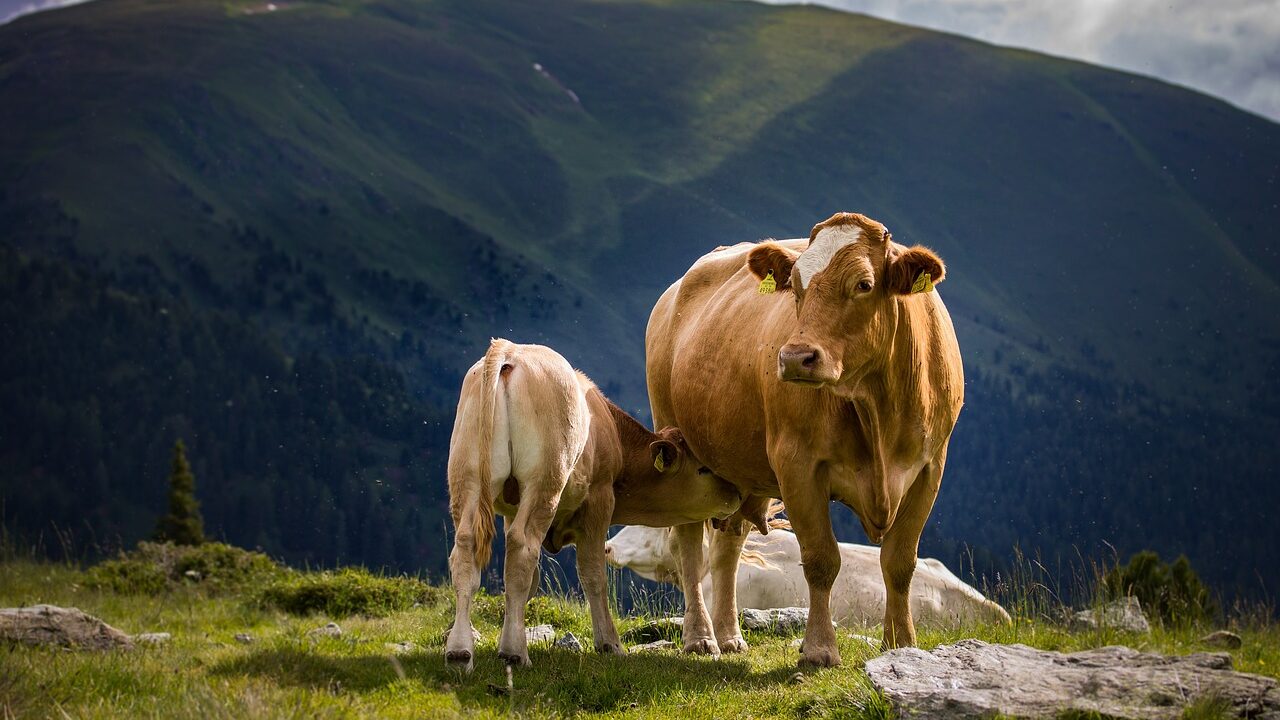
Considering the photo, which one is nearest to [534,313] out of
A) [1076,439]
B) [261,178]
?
[261,178]

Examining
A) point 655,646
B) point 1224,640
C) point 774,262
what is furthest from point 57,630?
point 1224,640

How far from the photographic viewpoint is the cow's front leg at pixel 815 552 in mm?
9086

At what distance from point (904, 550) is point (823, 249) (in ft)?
8.33

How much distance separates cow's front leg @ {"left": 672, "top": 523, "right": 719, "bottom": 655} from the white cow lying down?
82.4 inches

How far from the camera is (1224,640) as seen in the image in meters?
10.6

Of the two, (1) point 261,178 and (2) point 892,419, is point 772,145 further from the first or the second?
(2) point 892,419

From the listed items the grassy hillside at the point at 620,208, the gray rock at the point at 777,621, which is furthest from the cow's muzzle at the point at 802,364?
the grassy hillside at the point at 620,208

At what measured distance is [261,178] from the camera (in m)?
132

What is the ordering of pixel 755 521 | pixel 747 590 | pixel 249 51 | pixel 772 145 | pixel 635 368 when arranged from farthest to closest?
1. pixel 772 145
2. pixel 249 51
3. pixel 635 368
4. pixel 747 590
5. pixel 755 521

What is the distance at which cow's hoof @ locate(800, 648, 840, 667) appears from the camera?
8977 millimetres

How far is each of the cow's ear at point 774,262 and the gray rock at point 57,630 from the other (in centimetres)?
596

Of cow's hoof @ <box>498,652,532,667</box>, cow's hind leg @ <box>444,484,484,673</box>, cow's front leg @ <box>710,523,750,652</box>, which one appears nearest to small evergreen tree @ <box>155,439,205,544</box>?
cow's front leg @ <box>710,523,750,652</box>

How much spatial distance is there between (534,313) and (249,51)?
189 feet

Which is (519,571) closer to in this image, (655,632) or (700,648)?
(700,648)
